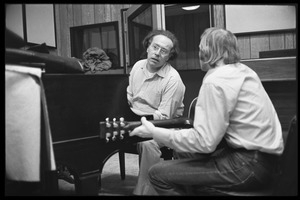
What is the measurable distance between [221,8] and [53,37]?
1349 mm

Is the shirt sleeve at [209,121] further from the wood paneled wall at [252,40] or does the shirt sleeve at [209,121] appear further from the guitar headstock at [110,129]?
the wood paneled wall at [252,40]

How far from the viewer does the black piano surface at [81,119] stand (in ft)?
4.45

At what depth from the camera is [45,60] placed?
1.32m

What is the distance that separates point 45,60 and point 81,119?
12.2 inches

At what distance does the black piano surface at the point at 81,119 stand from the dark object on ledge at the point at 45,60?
55mm

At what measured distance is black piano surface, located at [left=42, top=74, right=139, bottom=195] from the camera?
1.36m

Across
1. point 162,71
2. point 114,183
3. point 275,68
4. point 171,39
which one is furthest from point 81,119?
point 275,68

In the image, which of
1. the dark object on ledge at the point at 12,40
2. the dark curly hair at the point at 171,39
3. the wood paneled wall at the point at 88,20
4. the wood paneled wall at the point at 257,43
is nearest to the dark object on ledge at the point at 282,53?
the wood paneled wall at the point at 88,20

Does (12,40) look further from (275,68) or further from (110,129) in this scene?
(275,68)

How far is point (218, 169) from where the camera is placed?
1.33m

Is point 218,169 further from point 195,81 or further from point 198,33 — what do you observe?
point 198,33

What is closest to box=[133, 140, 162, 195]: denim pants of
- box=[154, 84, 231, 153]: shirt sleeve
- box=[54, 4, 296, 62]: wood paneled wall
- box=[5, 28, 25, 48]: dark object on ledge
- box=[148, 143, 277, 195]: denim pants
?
box=[148, 143, 277, 195]: denim pants

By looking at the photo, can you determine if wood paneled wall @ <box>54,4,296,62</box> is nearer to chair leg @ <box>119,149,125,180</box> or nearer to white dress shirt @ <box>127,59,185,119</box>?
white dress shirt @ <box>127,59,185,119</box>
